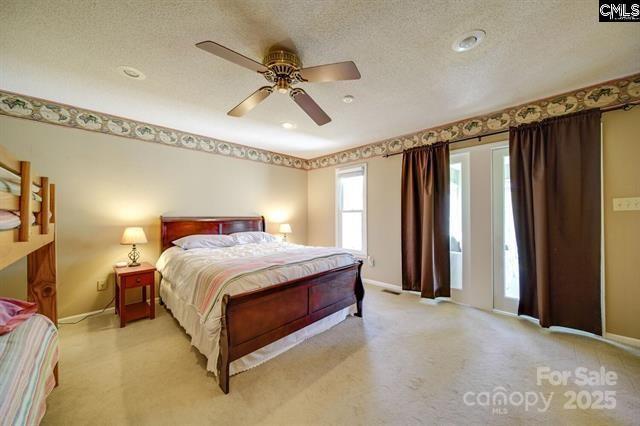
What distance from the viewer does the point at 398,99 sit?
267 cm

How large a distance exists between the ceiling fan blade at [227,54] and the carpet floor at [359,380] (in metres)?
2.28

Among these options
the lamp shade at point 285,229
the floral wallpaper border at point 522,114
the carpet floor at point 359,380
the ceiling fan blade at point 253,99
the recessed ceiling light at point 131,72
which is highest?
the recessed ceiling light at point 131,72

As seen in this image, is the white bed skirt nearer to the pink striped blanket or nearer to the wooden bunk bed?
the pink striped blanket

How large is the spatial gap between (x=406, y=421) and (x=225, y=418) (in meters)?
1.14

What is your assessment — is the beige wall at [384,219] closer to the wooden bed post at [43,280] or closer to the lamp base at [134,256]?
the lamp base at [134,256]

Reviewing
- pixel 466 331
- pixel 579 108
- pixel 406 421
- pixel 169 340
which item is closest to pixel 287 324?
pixel 406 421

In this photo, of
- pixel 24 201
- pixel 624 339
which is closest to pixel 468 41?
pixel 24 201

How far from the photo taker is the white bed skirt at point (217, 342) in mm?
1938

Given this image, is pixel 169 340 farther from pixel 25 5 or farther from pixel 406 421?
pixel 25 5

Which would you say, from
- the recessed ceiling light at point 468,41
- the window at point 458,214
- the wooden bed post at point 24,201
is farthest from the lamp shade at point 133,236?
the window at point 458,214

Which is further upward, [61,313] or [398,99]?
[398,99]

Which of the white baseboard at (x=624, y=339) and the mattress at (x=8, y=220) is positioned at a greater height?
the mattress at (x=8, y=220)

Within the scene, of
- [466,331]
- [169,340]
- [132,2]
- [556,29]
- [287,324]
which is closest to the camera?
[132,2]

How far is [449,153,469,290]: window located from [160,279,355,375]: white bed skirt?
1687 millimetres
